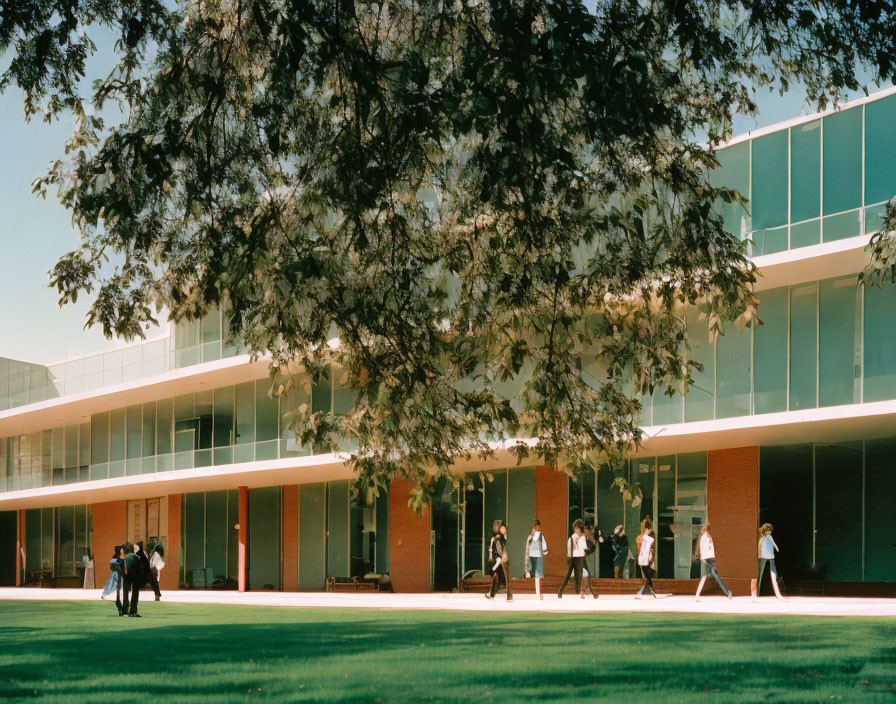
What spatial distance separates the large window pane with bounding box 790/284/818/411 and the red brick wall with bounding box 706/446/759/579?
2.68 metres

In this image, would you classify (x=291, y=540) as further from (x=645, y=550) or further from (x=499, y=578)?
(x=645, y=550)

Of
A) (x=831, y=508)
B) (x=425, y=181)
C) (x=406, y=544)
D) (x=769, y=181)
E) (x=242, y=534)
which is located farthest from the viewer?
(x=242, y=534)

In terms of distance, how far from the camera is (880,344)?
23.4 meters

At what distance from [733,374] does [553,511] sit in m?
6.91

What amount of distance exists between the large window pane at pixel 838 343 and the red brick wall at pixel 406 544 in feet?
44.0

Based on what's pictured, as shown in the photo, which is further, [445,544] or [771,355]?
[445,544]

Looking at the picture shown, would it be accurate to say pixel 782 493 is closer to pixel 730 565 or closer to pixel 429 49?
pixel 730 565

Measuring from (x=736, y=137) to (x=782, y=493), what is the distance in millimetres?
8146

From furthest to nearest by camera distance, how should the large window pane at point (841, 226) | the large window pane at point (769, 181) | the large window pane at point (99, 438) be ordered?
the large window pane at point (99, 438)
the large window pane at point (769, 181)
the large window pane at point (841, 226)

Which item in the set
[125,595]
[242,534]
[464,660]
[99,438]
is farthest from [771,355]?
[99,438]

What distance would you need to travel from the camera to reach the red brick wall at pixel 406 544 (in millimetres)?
33750

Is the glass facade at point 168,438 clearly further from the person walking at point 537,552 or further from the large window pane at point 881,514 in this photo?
the large window pane at point 881,514

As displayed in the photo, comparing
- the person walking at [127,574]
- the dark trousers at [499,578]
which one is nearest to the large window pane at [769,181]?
the dark trousers at [499,578]

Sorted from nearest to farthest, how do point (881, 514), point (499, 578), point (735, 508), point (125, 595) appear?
point (125, 595) → point (881, 514) → point (499, 578) → point (735, 508)
